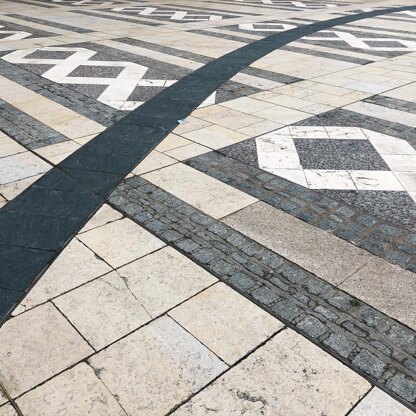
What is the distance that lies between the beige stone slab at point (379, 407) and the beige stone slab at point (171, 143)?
400 centimetres

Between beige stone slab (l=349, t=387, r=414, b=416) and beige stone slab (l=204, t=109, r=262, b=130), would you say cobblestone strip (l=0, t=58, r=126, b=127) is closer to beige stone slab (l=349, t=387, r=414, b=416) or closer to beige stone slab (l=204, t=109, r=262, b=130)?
beige stone slab (l=204, t=109, r=262, b=130)

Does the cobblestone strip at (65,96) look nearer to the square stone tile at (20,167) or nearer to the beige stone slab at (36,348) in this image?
the square stone tile at (20,167)

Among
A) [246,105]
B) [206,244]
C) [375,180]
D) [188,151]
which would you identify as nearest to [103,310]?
[206,244]

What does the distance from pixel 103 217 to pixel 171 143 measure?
2.02 meters

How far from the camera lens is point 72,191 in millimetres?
4879

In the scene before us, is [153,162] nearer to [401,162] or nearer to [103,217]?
[103,217]

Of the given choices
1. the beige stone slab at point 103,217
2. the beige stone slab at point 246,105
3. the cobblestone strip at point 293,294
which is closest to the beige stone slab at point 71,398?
the cobblestone strip at point 293,294

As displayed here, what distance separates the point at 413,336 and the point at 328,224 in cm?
148

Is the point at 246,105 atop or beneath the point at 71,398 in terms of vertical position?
atop

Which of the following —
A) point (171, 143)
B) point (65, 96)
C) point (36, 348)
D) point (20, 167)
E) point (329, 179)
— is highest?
point (65, 96)

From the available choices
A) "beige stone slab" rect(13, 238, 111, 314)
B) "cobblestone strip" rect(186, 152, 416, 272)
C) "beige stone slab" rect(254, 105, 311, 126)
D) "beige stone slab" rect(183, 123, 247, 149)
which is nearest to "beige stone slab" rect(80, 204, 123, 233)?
"beige stone slab" rect(13, 238, 111, 314)

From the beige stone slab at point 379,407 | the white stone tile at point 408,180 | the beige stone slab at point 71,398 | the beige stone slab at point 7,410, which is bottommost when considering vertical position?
the beige stone slab at point 379,407

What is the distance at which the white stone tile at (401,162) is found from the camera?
555cm

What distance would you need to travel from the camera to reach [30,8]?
1897 cm
